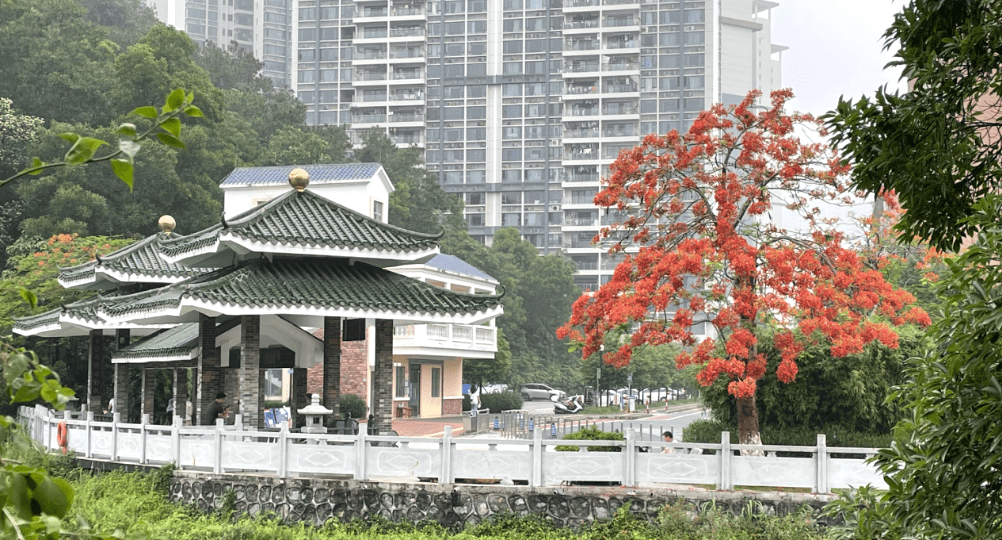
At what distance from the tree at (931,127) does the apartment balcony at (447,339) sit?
136ft

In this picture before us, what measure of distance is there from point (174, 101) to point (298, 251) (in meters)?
17.4

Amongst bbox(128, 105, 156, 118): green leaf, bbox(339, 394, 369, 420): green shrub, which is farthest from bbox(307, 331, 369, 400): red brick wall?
bbox(128, 105, 156, 118): green leaf

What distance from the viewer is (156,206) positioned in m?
52.0

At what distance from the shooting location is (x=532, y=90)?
404 ft

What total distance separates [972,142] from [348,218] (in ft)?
53.4

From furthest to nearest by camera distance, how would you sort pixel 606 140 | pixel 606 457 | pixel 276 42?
pixel 276 42 < pixel 606 140 < pixel 606 457

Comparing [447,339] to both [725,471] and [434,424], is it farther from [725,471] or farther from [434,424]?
[725,471]

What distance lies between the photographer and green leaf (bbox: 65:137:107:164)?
3076 mm

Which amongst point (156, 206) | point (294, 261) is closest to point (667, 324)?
point (294, 261)

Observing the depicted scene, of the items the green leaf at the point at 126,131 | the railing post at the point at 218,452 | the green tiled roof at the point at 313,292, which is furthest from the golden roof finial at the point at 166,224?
the green leaf at the point at 126,131

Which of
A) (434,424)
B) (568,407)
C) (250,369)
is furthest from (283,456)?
(568,407)

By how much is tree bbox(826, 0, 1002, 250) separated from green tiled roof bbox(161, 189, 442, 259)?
1391 cm

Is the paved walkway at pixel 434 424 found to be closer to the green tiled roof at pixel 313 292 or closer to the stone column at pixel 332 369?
the stone column at pixel 332 369

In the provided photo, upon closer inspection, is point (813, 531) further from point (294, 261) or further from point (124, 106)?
point (124, 106)
